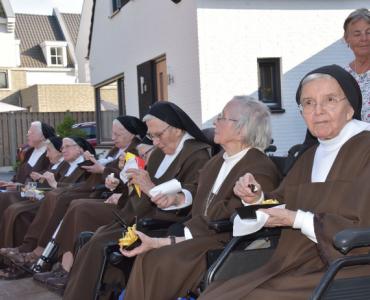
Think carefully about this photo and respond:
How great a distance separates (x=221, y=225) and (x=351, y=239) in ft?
3.36

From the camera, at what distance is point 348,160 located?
8.87 feet

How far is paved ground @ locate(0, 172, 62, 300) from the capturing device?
4.90 meters

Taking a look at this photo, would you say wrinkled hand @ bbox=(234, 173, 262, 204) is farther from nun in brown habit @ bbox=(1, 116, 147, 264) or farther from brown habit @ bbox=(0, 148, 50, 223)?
brown habit @ bbox=(0, 148, 50, 223)

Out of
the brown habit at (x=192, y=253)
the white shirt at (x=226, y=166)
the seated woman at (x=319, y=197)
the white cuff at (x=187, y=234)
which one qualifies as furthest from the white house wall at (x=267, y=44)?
the seated woman at (x=319, y=197)

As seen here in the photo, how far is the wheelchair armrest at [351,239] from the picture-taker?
224 centimetres

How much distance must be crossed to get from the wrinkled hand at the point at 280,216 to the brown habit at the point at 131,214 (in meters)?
1.40

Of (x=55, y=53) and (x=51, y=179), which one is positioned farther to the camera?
(x=55, y=53)

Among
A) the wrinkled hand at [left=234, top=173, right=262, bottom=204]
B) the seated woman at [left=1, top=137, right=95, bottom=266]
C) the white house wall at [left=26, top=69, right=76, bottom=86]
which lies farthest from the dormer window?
the wrinkled hand at [left=234, top=173, right=262, bottom=204]

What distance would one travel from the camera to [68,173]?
6.28m

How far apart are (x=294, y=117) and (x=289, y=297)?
659cm

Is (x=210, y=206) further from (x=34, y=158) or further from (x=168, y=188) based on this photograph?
(x=34, y=158)

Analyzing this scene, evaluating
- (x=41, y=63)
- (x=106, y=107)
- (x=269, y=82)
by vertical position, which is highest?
(x=41, y=63)

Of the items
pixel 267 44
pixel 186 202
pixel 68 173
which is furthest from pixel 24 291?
pixel 267 44

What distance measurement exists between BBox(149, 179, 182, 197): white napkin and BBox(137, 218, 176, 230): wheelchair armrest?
0.19 metres
